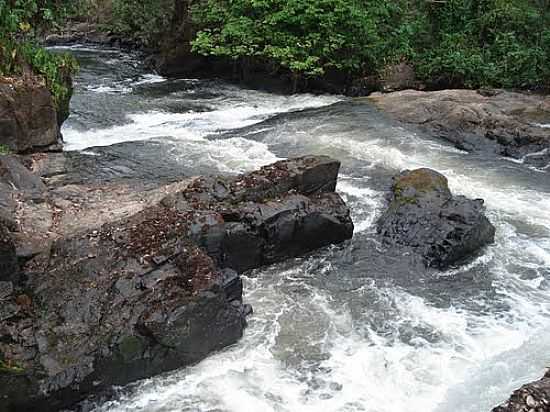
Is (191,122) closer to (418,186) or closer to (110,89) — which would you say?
(110,89)

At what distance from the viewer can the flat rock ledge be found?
6668 millimetres

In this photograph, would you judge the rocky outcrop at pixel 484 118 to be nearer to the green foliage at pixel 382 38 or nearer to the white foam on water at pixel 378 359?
the green foliage at pixel 382 38

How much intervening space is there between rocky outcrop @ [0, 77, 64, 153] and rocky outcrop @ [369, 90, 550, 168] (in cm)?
896

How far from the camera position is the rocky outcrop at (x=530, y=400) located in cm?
506

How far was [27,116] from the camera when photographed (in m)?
11.9

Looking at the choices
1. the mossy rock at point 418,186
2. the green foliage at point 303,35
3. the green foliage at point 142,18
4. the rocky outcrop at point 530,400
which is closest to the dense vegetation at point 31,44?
the green foliage at point 303,35

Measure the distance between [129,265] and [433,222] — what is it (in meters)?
5.29

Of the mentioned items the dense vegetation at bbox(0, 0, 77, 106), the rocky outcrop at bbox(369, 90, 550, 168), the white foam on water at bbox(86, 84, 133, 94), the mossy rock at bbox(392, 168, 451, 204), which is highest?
the dense vegetation at bbox(0, 0, 77, 106)

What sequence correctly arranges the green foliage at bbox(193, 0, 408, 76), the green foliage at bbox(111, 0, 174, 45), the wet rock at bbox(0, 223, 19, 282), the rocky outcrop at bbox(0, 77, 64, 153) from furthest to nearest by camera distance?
the green foliage at bbox(111, 0, 174, 45) < the green foliage at bbox(193, 0, 408, 76) < the rocky outcrop at bbox(0, 77, 64, 153) < the wet rock at bbox(0, 223, 19, 282)

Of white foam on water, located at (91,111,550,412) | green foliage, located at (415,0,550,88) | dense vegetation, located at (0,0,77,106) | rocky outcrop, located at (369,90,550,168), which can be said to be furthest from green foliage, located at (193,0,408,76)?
white foam on water, located at (91,111,550,412)

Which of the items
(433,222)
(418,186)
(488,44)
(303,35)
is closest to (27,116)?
(418,186)

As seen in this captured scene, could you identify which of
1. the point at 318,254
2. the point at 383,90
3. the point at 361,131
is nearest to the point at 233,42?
the point at 383,90

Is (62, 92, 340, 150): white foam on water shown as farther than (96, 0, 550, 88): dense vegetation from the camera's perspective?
No

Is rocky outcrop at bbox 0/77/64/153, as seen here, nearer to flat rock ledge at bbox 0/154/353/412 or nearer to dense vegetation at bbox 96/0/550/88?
flat rock ledge at bbox 0/154/353/412
